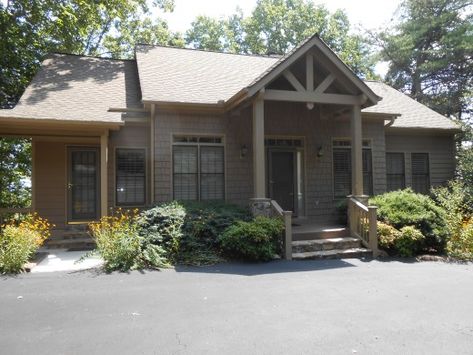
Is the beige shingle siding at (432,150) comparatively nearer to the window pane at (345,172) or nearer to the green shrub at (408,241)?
the window pane at (345,172)

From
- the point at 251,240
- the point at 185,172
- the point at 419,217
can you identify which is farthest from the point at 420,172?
the point at 185,172

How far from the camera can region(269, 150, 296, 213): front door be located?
10.6m

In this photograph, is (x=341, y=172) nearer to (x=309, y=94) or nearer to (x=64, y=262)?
(x=309, y=94)

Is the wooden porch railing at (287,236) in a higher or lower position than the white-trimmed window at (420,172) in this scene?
lower

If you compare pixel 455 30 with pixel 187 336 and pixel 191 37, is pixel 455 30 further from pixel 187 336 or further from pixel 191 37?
pixel 187 336

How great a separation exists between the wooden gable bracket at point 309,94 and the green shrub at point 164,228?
3.39 meters

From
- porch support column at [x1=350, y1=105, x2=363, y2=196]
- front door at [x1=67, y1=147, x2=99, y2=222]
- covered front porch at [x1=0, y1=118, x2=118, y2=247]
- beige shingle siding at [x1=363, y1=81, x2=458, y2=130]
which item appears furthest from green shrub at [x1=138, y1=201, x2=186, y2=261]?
beige shingle siding at [x1=363, y1=81, x2=458, y2=130]

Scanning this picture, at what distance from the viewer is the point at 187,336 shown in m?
3.83

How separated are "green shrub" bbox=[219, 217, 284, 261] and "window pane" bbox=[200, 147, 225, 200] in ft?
7.76

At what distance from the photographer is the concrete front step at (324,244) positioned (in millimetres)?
8109

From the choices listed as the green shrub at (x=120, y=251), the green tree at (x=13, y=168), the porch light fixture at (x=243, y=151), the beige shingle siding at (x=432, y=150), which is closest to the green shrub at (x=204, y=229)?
the green shrub at (x=120, y=251)

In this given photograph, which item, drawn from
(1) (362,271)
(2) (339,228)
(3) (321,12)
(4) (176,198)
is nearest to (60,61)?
(4) (176,198)

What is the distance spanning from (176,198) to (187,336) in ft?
19.7

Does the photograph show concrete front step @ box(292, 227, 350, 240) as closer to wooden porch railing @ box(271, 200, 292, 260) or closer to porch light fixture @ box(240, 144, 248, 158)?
wooden porch railing @ box(271, 200, 292, 260)
